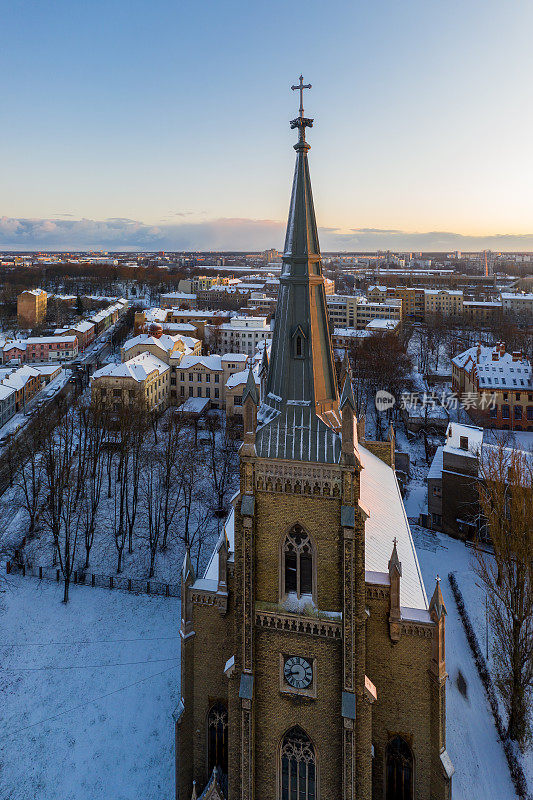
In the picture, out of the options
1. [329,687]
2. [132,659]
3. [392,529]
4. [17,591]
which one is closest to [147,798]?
[132,659]

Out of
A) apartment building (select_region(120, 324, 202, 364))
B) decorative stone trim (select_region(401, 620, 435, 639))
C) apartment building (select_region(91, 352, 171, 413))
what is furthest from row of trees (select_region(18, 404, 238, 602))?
apartment building (select_region(120, 324, 202, 364))

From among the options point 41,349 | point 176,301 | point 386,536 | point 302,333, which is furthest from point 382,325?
point 302,333

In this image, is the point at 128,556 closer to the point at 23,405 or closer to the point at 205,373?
the point at 205,373

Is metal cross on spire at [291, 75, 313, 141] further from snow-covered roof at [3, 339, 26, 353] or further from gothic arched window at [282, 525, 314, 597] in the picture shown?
snow-covered roof at [3, 339, 26, 353]

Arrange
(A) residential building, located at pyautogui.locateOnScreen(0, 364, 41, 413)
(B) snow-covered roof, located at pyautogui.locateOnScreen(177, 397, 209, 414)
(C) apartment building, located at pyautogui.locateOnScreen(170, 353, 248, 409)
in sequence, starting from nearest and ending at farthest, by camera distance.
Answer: (B) snow-covered roof, located at pyautogui.locateOnScreen(177, 397, 209, 414) → (A) residential building, located at pyautogui.locateOnScreen(0, 364, 41, 413) → (C) apartment building, located at pyautogui.locateOnScreen(170, 353, 248, 409)

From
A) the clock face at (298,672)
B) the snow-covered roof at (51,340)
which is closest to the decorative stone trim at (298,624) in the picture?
the clock face at (298,672)

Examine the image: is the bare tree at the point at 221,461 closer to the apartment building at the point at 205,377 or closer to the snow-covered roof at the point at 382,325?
the apartment building at the point at 205,377
